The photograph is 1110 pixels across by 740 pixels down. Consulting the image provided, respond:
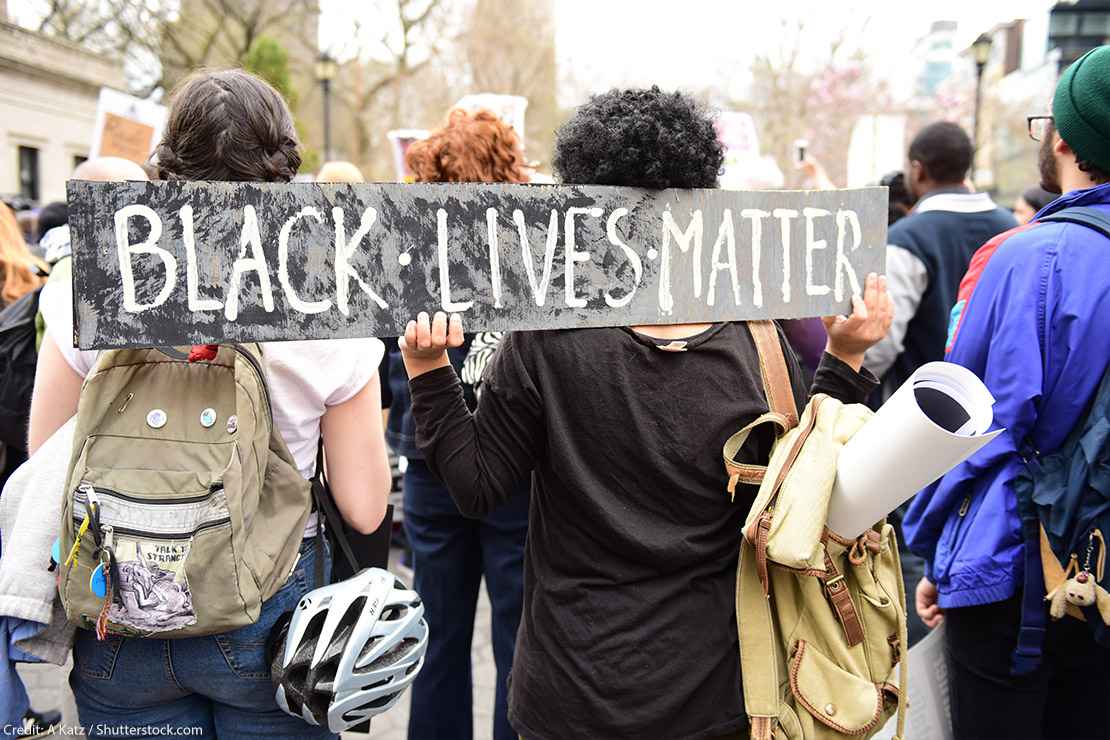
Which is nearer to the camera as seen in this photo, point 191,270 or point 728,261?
point 191,270

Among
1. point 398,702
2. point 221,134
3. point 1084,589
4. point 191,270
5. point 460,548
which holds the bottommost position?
point 398,702

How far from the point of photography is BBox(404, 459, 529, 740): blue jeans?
2990mm

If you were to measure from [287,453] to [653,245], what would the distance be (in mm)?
837

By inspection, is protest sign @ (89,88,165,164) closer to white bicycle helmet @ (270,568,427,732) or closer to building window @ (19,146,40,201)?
white bicycle helmet @ (270,568,427,732)

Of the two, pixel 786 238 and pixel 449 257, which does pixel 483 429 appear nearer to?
pixel 449 257

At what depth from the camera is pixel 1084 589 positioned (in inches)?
79.0

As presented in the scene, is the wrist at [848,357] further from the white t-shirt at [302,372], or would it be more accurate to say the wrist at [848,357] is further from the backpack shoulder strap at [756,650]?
the white t-shirt at [302,372]

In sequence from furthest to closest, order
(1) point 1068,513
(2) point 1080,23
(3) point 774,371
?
1. (2) point 1080,23
2. (1) point 1068,513
3. (3) point 774,371

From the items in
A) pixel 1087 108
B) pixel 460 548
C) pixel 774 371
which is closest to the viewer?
pixel 774 371

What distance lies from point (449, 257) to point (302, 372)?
1.32 feet

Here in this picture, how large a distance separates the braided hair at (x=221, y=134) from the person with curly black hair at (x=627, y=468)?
0.49 m

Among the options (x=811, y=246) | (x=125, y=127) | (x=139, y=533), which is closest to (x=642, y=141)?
(x=811, y=246)

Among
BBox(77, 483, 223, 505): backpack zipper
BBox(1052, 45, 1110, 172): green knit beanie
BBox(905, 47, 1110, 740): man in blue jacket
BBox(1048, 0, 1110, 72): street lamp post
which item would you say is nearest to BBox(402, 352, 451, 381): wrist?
BBox(77, 483, 223, 505): backpack zipper

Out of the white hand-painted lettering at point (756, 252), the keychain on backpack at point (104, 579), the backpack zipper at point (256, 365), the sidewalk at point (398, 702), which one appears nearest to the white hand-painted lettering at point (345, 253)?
the backpack zipper at point (256, 365)
